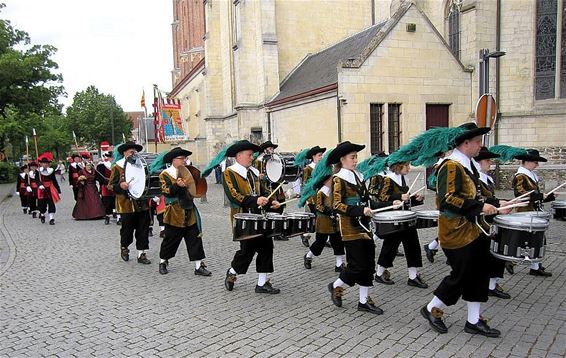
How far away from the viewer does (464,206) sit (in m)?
4.31

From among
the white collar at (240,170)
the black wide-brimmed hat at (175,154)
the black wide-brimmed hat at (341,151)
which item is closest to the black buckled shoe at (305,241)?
the black wide-brimmed hat at (175,154)

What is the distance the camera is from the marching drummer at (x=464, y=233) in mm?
4430

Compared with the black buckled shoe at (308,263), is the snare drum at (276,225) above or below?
above

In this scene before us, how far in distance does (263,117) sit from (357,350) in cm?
2031

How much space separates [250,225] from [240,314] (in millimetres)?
1089

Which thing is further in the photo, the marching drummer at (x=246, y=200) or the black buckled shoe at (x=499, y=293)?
the marching drummer at (x=246, y=200)

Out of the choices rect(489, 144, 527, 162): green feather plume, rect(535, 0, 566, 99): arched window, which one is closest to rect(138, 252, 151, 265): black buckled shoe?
rect(489, 144, 527, 162): green feather plume

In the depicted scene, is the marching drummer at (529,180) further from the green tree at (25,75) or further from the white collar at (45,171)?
the green tree at (25,75)

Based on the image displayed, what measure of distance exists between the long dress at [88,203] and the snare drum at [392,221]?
11.0 metres

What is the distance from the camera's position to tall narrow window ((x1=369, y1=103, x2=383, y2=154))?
16.4 meters

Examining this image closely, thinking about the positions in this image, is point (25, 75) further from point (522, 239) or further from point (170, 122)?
point (522, 239)

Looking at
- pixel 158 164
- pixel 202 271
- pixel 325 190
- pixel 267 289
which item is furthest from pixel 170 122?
pixel 267 289

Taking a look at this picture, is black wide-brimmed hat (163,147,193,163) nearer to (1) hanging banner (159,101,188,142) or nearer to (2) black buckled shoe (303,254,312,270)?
(2) black buckled shoe (303,254,312,270)

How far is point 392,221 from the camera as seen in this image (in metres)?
5.40
